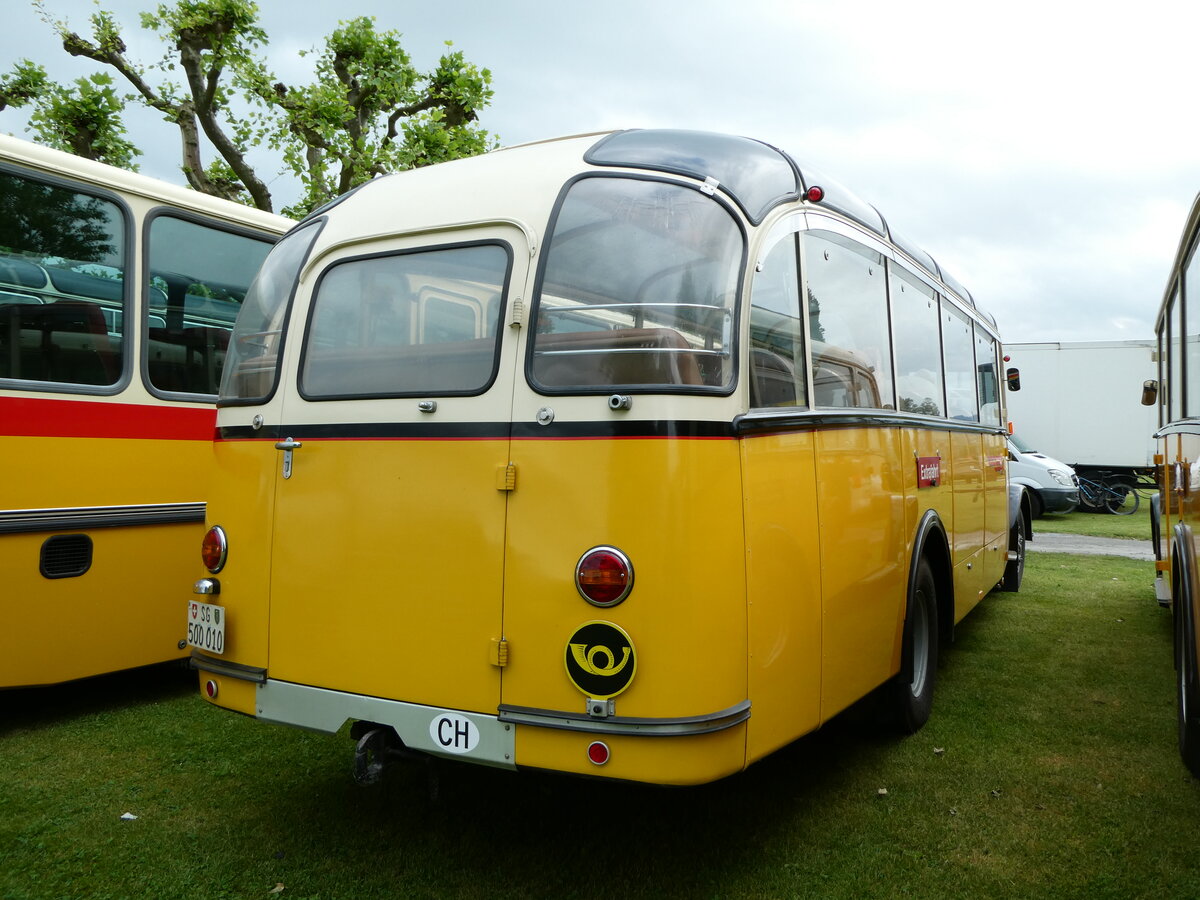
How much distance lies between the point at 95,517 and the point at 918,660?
4376mm

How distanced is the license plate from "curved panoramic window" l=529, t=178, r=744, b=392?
1683 mm

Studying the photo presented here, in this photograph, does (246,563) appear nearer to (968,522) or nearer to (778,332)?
(778,332)

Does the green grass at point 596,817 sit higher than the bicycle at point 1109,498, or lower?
lower

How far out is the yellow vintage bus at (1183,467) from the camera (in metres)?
3.76

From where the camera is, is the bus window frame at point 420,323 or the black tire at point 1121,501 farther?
the black tire at point 1121,501

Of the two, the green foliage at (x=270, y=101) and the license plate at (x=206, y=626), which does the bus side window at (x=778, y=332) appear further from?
the green foliage at (x=270, y=101)

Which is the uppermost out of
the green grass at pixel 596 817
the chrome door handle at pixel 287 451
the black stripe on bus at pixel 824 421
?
the black stripe on bus at pixel 824 421

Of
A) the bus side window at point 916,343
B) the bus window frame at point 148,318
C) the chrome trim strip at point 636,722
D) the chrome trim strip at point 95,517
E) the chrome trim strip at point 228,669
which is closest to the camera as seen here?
the chrome trim strip at point 636,722

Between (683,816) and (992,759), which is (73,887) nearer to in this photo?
(683,816)

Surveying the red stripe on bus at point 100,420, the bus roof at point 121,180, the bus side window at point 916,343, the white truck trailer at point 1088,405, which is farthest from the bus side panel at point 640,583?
the white truck trailer at point 1088,405

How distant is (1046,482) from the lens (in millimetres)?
17078

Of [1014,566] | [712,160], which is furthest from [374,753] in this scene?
[1014,566]

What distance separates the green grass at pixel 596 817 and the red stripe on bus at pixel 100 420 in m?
1.51

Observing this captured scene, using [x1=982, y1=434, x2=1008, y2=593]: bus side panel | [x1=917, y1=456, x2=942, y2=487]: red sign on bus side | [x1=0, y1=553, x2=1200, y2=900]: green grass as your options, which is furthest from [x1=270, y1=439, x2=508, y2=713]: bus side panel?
[x1=982, y1=434, x2=1008, y2=593]: bus side panel
